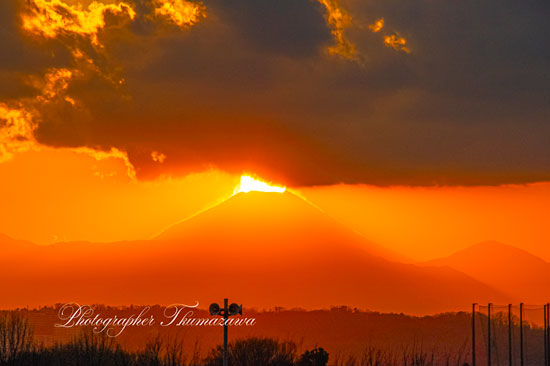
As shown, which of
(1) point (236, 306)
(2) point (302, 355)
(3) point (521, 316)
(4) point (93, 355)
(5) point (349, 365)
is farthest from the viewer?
(3) point (521, 316)

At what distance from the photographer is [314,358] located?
426ft

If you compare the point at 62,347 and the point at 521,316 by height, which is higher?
the point at 521,316

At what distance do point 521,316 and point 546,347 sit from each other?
7.28 metres

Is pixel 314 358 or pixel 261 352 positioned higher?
pixel 261 352

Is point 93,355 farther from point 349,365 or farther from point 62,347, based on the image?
point 349,365

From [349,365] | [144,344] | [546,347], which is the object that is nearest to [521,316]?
[546,347]

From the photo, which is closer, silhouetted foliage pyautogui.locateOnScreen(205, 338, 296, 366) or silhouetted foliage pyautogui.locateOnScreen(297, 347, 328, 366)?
silhouetted foliage pyautogui.locateOnScreen(297, 347, 328, 366)

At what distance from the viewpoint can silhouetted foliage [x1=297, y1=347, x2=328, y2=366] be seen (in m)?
129

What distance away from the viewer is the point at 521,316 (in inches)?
5866

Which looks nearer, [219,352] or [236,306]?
[236,306]

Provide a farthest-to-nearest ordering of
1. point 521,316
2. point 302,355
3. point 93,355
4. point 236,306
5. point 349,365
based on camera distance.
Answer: point 521,316 < point 302,355 < point 349,365 < point 93,355 < point 236,306

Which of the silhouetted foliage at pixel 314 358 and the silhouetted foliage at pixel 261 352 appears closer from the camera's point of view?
the silhouetted foliage at pixel 314 358

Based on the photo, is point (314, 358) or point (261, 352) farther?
point (261, 352)

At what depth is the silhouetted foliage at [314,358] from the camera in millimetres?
128625
